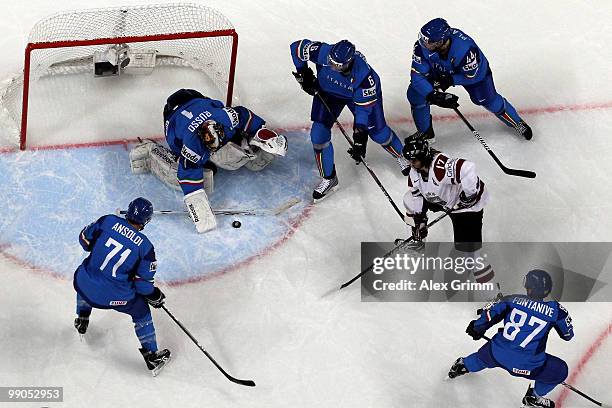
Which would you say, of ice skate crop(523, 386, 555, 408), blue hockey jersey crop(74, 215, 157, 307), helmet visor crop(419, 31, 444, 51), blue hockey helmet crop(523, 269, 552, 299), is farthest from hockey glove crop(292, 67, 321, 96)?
ice skate crop(523, 386, 555, 408)

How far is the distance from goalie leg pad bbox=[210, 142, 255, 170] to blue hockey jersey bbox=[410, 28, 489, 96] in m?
1.16

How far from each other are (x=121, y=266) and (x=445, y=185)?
70.1 inches

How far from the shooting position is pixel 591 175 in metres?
6.85

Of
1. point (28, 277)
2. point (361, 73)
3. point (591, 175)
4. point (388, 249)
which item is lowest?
point (28, 277)

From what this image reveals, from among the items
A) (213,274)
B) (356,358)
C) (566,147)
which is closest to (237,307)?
(213,274)

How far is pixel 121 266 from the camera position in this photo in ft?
17.8

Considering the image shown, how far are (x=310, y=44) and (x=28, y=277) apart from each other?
→ 2.21 meters

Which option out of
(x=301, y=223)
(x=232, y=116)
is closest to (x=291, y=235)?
(x=301, y=223)

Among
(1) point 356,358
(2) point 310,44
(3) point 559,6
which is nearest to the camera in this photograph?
(1) point 356,358

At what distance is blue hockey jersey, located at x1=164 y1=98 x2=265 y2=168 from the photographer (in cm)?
633

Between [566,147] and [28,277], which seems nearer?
[28,277]

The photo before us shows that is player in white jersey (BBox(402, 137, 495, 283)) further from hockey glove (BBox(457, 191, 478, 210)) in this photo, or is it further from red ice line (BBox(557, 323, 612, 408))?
red ice line (BBox(557, 323, 612, 408))

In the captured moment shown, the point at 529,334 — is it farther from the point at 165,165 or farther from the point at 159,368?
the point at 165,165

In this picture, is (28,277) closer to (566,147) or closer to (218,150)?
(218,150)
